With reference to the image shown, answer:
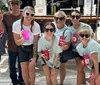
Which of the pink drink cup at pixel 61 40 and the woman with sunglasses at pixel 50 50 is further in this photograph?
the pink drink cup at pixel 61 40

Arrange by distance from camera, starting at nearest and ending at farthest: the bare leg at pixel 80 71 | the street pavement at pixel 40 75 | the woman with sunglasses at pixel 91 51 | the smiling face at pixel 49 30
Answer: the woman with sunglasses at pixel 91 51
the smiling face at pixel 49 30
the bare leg at pixel 80 71
the street pavement at pixel 40 75

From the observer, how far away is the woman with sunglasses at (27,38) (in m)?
4.42

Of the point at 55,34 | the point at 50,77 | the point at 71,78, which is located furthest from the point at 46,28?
the point at 71,78

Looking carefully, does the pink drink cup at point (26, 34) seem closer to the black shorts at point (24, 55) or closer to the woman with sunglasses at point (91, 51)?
the black shorts at point (24, 55)

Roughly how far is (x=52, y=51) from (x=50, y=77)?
464mm

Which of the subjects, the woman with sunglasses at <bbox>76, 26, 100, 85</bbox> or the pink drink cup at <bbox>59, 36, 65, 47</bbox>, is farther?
the pink drink cup at <bbox>59, 36, 65, 47</bbox>

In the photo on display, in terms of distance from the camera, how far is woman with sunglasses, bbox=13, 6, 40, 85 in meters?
4.42

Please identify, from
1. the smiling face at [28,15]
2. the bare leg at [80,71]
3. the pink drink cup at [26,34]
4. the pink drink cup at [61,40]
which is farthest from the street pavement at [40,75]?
the smiling face at [28,15]

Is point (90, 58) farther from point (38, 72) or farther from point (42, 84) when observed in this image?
point (38, 72)

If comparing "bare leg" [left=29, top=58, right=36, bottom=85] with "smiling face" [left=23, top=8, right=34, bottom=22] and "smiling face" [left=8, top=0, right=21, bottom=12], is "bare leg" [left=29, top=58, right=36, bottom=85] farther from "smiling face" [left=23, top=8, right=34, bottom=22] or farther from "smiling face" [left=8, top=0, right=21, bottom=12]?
"smiling face" [left=8, top=0, right=21, bottom=12]

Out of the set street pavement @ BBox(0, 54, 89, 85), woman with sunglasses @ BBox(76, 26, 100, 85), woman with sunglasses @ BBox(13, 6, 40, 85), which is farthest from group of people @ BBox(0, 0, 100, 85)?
street pavement @ BBox(0, 54, 89, 85)

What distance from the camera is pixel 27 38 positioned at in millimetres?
4418

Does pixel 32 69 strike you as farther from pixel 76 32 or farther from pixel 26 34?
pixel 76 32

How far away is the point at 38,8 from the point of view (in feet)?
42.0
